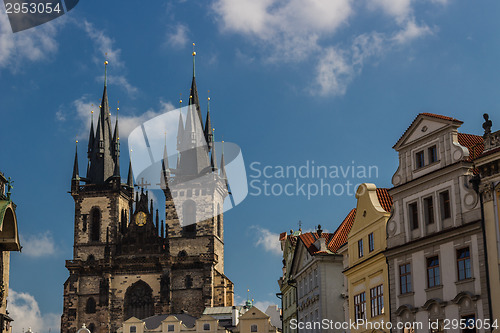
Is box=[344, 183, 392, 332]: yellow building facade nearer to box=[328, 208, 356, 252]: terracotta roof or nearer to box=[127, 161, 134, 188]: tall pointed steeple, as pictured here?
box=[328, 208, 356, 252]: terracotta roof

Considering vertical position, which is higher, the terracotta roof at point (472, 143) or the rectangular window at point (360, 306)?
the terracotta roof at point (472, 143)

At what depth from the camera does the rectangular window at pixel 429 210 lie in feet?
99.5

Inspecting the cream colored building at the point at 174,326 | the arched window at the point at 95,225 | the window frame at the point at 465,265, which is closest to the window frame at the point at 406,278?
the window frame at the point at 465,265

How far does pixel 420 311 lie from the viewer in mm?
29891

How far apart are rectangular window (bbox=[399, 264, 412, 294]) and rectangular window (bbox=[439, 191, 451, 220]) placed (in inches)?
104

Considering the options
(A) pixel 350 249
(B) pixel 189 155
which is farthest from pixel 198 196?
(A) pixel 350 249

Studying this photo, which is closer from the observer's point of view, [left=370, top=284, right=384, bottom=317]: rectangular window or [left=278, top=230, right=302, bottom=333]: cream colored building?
[left=370, top=284, right=384, bottom=317]: rectangular window

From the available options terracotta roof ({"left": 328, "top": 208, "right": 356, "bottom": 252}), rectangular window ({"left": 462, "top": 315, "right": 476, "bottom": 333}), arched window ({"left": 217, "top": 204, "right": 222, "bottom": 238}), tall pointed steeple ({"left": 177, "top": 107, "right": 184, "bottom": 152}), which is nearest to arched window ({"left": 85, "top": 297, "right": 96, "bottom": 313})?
arched window ({"left": 217, "top": 204, "right": 222, "bottom": 238})

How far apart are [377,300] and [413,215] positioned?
4.11 m

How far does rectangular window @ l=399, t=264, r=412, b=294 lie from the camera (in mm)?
31006

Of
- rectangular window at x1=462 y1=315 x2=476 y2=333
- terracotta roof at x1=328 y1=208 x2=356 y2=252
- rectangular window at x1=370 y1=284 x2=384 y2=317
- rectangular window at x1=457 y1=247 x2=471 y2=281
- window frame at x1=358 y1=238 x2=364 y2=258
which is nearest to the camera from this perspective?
rectangular window at x1=462 y1=315 x2=476 y2=333

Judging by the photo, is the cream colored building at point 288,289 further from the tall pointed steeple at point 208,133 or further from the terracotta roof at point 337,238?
the tall pointed steeple at point 208,133

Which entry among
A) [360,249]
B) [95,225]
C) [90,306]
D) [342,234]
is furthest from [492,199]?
[95,225]

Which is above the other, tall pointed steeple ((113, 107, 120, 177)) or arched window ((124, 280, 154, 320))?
tall pointed steeple ((113, 107, 120, 177))
